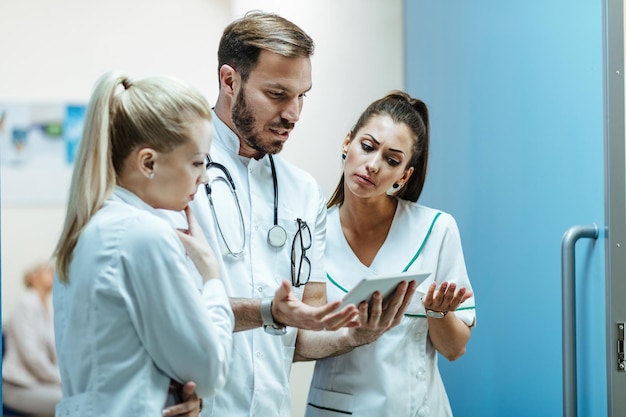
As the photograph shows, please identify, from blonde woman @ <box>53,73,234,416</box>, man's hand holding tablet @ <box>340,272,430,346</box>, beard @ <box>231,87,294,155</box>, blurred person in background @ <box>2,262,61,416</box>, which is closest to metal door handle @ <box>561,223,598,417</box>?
man's hand holding tablet @ <box>340,272,430,346</box>

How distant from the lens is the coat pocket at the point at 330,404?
1.64 meters

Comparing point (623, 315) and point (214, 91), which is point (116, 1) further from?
point (623, 315)

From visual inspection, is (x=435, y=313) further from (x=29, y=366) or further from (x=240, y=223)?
(x=29, y=366)

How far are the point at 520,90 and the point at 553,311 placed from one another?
0.61 meters

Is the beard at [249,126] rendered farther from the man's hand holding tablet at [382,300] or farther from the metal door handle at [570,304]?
the metal door handle at [570,304]

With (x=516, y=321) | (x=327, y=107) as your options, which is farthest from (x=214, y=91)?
(x=516, y=321)

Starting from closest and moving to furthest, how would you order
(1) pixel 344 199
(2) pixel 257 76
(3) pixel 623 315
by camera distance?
(2) pixel 257 76
(3) pixel 623 315
(1) pixel 344 199

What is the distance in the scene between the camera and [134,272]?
984 millimetres

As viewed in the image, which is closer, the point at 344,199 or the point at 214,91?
the point at 344,199

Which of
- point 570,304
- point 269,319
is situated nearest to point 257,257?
point 269,319

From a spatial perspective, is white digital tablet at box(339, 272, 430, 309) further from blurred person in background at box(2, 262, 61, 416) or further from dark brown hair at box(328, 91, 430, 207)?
blurred person in background at box(2, 262, 61, 416)

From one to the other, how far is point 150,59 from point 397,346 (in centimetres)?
143

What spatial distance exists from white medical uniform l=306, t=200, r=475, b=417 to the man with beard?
0.15m

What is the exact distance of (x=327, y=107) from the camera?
2.50 metres
